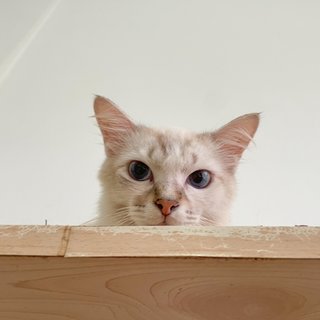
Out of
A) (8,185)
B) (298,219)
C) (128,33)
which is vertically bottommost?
(298,219)

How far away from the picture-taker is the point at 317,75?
1.75 metres

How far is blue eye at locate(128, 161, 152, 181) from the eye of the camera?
1168mm

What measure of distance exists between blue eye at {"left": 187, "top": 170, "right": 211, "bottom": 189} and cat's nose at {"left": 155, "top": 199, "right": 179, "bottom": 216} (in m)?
0.17

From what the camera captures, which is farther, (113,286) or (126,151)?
(126,151)

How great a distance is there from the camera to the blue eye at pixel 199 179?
1.17 m

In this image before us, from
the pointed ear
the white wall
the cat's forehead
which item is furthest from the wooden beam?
the white wall

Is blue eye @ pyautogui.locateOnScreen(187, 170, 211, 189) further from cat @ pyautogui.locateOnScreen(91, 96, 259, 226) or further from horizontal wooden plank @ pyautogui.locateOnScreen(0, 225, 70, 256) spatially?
horizontal wooden plank @ pyautogui.locateOnScreen(0, 225, 70, 256)

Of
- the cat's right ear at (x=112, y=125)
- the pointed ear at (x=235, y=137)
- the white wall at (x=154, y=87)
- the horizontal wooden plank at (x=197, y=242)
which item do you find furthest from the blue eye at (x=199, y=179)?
the horizontal wooden plank at (x=197, y=242)

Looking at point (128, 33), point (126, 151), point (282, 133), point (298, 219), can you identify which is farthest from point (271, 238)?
point (128, 33)

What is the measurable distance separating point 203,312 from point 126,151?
619mm

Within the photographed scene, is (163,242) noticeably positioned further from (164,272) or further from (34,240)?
(34,240)

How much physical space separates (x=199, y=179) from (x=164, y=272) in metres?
0.54

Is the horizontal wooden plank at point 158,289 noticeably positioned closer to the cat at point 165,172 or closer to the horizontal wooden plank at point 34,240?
the horizontal wooden plank at point 34,240

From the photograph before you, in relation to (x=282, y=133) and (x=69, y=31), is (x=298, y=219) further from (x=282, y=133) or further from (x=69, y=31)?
(x=69, y=31)
